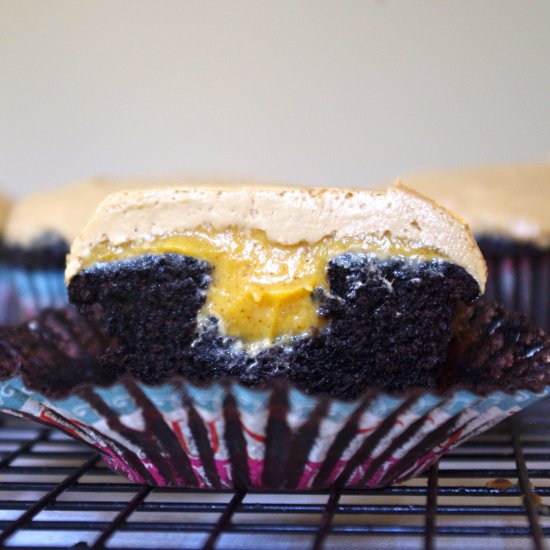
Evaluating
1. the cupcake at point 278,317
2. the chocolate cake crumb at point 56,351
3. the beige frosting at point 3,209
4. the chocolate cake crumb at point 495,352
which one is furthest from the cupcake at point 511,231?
the beige frosting at point 3,209

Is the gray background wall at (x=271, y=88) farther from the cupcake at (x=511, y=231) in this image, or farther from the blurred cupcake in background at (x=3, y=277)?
the cupcake at (x=511, y=231)

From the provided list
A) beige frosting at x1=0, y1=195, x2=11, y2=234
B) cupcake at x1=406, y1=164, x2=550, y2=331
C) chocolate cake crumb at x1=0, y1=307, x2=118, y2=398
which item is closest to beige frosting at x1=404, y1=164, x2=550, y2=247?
cupcake at x1=406, y1=164, x2=550, y2=331

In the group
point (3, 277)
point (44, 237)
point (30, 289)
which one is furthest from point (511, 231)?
point (3, 277)

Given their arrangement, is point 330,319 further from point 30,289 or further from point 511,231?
point 30,289

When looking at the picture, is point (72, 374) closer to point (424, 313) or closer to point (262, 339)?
point (262, 339)

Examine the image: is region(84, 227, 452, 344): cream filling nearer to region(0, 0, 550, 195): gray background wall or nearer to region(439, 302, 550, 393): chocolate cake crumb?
region(439, 302, 550, 393): chocolate cake crumb

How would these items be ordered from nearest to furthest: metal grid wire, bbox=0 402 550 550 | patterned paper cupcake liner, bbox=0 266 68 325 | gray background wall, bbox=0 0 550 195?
1. metal grid wire, bbox=0 402 550 550
2. patterned paper cupcake liner, bbox=0 266 68 325
3. gray background wall, bbox=0 0 550 195

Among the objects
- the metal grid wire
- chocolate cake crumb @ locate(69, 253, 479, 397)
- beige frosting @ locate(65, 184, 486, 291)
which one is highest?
beige frosting @ locate(65, 184, 486, 291)

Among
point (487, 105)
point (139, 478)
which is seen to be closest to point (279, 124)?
point (487, 105)
